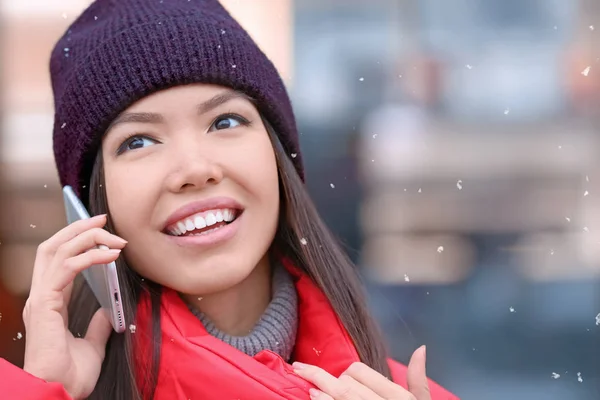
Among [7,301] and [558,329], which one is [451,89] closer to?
[558,329]

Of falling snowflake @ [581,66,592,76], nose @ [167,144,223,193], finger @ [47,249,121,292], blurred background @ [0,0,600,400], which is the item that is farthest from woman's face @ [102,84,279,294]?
falling snowflake @ [581,66,592,76]

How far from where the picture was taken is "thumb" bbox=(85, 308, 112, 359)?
4.17 ft

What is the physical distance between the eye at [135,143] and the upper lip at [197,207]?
120mm

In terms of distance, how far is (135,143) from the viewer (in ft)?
4.17

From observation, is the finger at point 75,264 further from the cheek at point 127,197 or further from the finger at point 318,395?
the finger at point 318,395

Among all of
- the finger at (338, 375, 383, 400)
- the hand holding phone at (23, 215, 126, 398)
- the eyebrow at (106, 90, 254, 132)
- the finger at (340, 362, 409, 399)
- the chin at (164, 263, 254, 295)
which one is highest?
the eyebrow at (106, 90, 254, 132)

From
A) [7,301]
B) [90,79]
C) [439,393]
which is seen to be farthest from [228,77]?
[7,301]

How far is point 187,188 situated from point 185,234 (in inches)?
3.0

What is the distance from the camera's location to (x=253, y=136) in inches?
51.7

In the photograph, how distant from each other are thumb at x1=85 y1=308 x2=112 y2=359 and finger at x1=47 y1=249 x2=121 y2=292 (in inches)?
5.6

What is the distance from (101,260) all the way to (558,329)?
2389 mm

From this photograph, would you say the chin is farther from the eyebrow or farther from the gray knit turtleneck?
the eyebrow

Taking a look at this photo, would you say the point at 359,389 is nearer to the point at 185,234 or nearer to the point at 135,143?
the point at 185,234

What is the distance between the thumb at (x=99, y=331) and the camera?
4.17 ft
